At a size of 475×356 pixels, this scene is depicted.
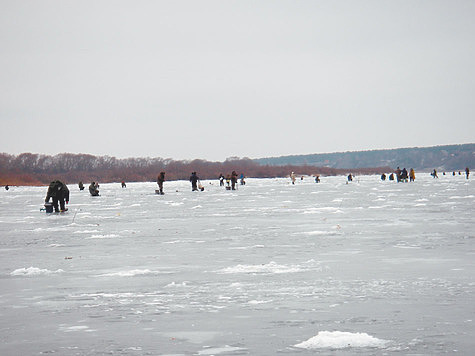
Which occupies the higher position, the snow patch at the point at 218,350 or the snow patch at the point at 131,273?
the snow patch at the point at 131,273

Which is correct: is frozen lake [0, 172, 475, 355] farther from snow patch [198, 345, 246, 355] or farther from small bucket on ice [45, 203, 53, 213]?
small bucket on ice [45, 203, 53, 213]

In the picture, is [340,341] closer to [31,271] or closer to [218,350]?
[218,350]

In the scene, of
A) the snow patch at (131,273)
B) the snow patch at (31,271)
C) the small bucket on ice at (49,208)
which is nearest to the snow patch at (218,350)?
the snow patch at (131,273)

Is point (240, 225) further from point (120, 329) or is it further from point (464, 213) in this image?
point (120, 329)

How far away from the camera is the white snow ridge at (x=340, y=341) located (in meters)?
4.62

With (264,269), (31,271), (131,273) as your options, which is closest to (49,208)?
(31,271)

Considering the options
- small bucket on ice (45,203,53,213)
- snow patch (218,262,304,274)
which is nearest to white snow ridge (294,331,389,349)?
snow patch (218,262,304,274)

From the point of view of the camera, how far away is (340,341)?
4.71 meters

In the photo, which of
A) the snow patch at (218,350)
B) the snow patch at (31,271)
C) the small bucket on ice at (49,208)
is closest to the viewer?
the snow patch at (218,350)

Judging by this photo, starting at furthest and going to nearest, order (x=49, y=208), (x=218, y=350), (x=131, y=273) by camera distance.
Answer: (x=49, y=208), (x=131, y=273), (x=218, y=350)

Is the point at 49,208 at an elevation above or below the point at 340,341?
above

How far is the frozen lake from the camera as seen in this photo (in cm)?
479

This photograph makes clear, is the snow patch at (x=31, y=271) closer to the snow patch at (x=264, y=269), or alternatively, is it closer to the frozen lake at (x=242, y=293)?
the frozen lake at (x=242, y=293)

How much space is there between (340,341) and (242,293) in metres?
2.24
